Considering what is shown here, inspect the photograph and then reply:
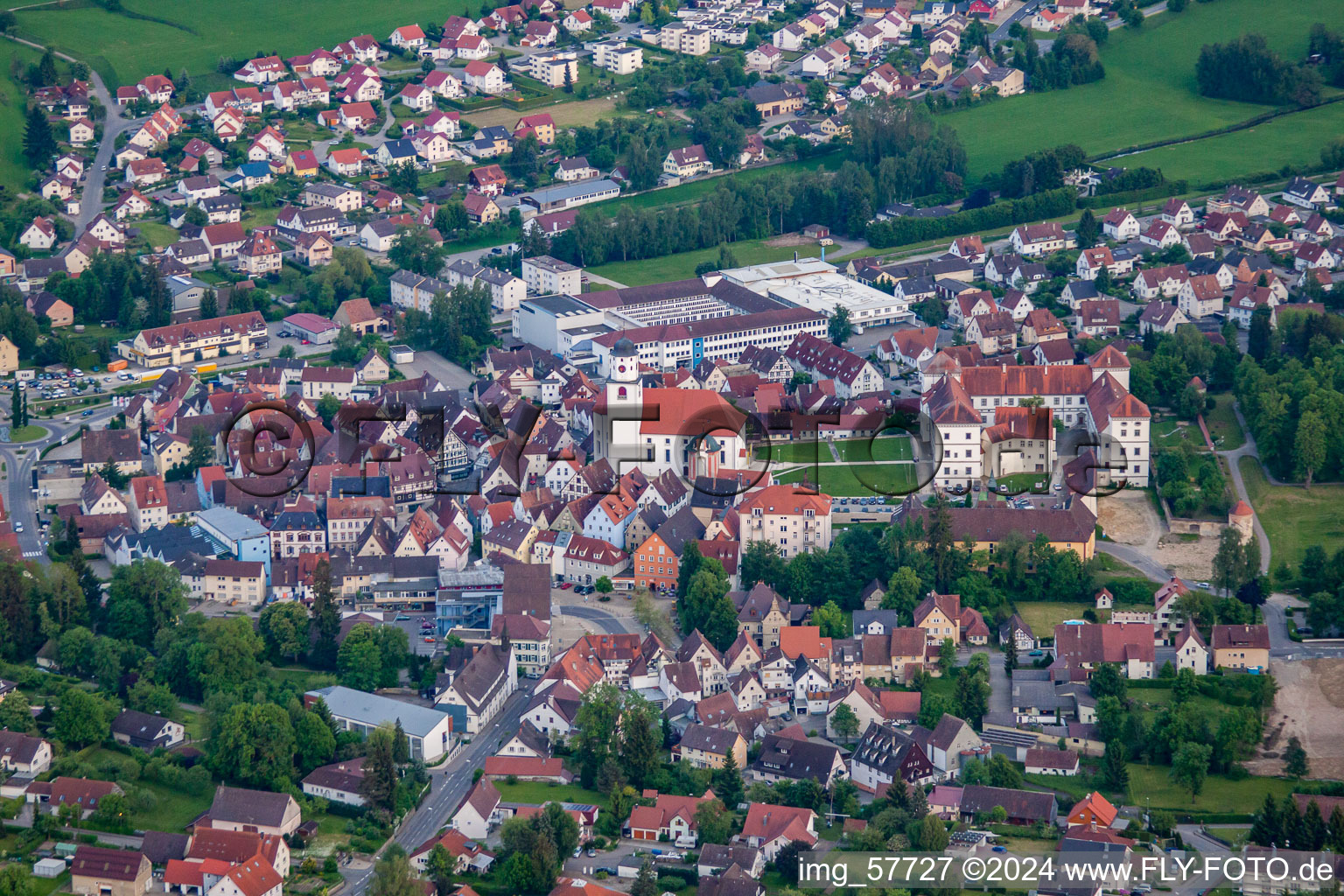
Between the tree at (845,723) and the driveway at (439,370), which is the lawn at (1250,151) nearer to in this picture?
the driveway at (439,370)

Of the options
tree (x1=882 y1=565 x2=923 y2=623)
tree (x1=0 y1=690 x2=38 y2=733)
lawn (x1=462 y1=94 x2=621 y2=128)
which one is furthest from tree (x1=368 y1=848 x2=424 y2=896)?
lawn (x1=462 y1=94 x2=621 y2=128)

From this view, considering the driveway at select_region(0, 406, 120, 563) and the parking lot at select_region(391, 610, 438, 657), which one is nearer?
the parking lot at select_region(391, 610, 438, 657)

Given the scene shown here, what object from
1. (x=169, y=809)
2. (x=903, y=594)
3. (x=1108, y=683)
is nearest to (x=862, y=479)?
(x=903, y=594)

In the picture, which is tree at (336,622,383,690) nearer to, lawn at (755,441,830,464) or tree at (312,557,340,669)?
tree at (312,557,340,669)

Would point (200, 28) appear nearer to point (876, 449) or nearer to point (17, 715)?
point (876, 449)

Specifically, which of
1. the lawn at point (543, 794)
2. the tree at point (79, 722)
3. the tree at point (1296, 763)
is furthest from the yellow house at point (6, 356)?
the tree at point (1296, 763)
